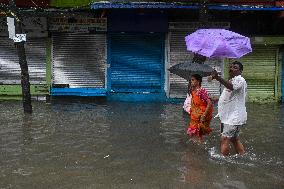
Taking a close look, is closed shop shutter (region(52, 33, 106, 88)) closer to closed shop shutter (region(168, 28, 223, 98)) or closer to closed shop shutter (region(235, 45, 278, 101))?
closed shop shutter (region(168, 28, 223, 98))

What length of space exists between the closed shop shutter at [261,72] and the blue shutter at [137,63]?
3131mm

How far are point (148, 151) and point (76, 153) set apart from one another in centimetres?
132

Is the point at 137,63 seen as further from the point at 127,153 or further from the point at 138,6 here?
the point at 127,153

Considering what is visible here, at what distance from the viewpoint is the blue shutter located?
56.2 feet

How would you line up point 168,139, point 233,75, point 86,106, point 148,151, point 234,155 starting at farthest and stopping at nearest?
point 86,106
point 168,139
point 148,151
point 234,155
point 233,75

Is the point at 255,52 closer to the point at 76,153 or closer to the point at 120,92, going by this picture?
the point at 120,92

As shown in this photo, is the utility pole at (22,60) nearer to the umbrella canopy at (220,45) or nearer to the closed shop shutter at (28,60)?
the closed shop shutter at (28,60)

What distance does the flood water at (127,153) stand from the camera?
6.73 meters

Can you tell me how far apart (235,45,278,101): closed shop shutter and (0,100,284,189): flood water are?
3.46m

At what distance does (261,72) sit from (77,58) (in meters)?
6.74

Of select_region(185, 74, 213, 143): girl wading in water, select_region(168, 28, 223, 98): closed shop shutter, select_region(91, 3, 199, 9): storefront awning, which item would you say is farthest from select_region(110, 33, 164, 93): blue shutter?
select_region(185, 74, 213, 143): girl wading in water

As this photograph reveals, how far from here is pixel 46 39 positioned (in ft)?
55.7

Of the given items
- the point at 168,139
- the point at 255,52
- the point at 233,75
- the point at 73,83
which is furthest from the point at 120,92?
the point at 233,75

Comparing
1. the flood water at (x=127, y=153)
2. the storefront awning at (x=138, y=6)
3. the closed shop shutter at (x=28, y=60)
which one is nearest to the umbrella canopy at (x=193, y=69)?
the flood water at (x=127, y=153)
